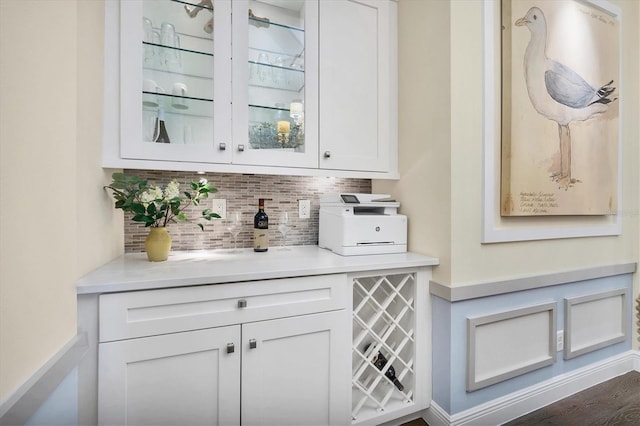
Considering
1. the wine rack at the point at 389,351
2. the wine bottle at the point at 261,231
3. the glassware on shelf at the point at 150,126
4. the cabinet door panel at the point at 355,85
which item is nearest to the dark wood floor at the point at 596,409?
the wine rack at the point at 389,351

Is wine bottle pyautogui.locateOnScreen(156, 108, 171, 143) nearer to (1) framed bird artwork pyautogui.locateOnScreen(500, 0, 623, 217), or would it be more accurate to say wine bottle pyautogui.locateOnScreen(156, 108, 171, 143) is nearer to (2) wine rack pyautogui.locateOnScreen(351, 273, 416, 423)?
(2) wine rack pyautogui.locateOnScreen(351, 273, 416, 423)

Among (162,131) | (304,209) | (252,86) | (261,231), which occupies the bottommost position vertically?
(261,231)

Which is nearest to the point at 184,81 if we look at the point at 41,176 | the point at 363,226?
the point at 41,176

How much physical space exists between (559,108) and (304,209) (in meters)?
1.62

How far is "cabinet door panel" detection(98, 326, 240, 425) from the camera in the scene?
1053 millimetres

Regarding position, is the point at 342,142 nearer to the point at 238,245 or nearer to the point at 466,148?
the point at 466,148

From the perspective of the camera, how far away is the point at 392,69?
1828mm

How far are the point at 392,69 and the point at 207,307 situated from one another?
1.66 metres

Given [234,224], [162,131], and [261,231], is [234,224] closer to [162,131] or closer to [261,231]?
[261,231]

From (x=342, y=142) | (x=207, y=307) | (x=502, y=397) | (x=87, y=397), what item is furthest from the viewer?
(x=342, y=142)

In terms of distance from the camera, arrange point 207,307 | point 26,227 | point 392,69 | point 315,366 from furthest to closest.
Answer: point 392,69 → point 315,366 → point 207,307 → point 26,227

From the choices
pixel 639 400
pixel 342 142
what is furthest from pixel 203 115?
pixel 639 400

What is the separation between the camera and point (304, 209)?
2.00 meters

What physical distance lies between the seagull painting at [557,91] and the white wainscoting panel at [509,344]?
2.59ft
